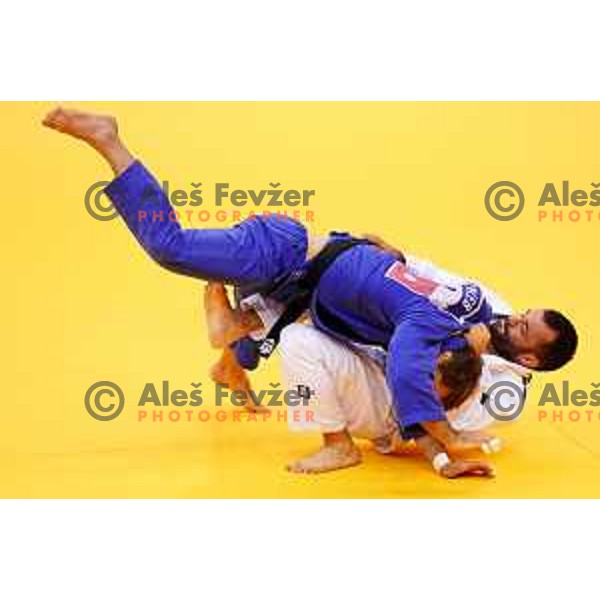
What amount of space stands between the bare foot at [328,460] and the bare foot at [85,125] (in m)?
1.17

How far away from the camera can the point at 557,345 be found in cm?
398

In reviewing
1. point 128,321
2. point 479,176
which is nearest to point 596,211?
point 479,176

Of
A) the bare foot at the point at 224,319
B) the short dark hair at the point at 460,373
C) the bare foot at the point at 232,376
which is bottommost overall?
the bare foot at the point at 232,376

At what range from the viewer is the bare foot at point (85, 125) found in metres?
3.86

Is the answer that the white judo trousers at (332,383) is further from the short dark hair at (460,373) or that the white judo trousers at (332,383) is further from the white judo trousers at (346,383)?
the short dark hair at (460,373)

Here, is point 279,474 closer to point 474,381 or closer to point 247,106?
point 474,381

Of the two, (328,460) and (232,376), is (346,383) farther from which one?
(232,376)

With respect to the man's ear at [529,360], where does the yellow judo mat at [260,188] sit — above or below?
above

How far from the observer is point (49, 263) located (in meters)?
6.04

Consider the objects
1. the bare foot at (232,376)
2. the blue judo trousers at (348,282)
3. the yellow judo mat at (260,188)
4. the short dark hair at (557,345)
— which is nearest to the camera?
the blue judo trousers at (348,282)

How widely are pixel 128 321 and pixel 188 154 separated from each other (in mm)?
1243

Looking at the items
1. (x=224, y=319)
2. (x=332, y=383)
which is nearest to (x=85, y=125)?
(x=224, y=319)

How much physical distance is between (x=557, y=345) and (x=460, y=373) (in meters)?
0.38

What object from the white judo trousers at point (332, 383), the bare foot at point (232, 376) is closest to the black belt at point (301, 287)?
the white judo trousers at point (332, 383)
